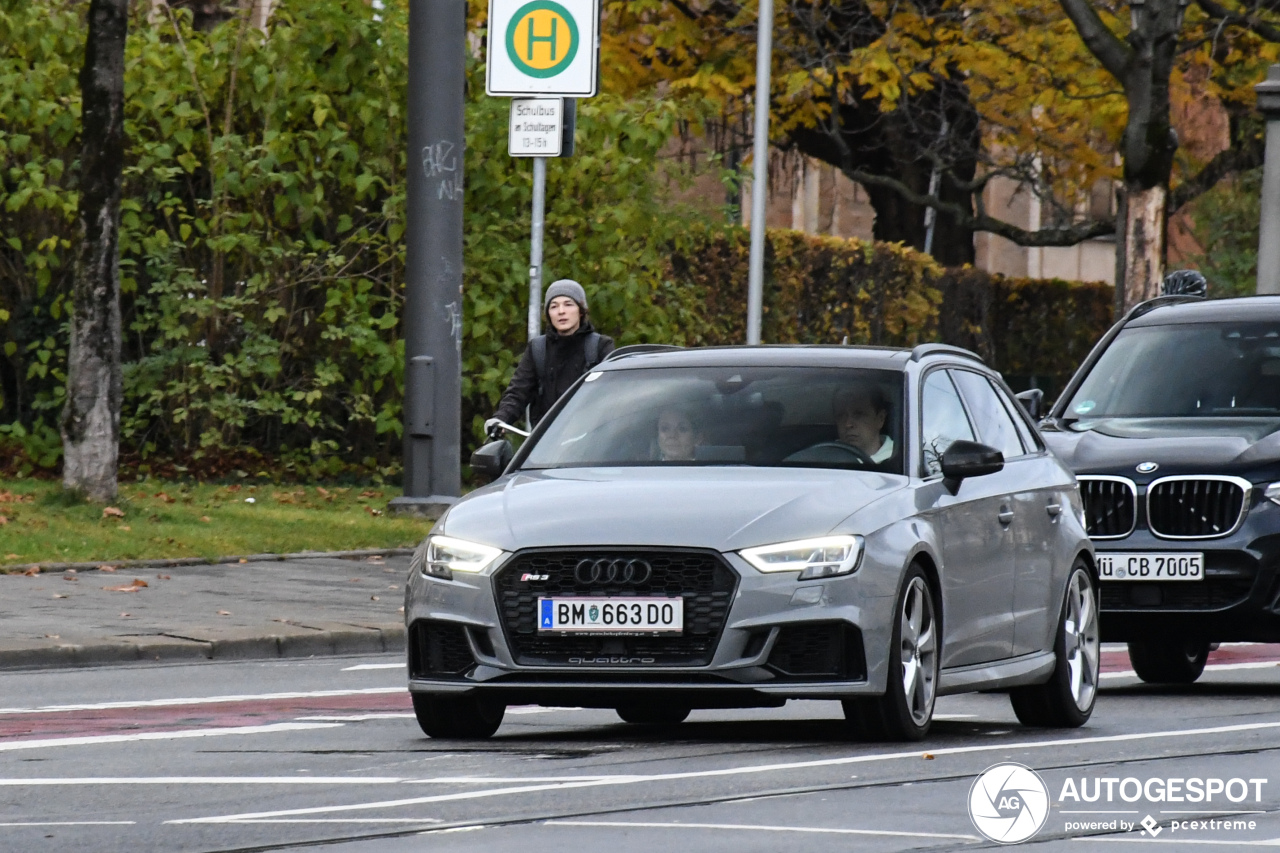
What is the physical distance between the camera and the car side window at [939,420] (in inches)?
410

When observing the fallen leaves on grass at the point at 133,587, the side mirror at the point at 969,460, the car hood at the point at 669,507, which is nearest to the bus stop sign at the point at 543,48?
the fallen leaves on grass at the point at 133,587

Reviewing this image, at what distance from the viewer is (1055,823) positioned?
302 inches

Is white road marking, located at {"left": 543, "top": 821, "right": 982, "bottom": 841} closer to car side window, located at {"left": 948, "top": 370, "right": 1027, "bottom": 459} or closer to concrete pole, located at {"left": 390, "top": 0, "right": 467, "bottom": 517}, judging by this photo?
car side window, located at {"left": 948, "top": 370, "right": 1027, "bottom": 459}

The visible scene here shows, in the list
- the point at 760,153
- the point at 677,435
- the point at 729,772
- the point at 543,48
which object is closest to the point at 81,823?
the point at 729,772

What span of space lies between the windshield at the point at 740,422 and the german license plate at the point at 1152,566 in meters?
2.69

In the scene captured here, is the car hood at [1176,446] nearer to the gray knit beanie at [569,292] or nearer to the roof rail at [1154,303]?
the roof rail at [1154,303]

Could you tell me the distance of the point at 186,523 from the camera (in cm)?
1898

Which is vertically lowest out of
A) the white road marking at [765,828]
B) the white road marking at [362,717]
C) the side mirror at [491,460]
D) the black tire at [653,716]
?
the white road marking at [362,717]

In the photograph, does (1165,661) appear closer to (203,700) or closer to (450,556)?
(203,700)

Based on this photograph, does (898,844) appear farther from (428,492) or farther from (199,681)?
(428,492)

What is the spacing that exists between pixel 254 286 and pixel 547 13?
5.78m

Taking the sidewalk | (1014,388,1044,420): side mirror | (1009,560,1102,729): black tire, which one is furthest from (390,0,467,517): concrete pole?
(1009,560,1102,729): black tire

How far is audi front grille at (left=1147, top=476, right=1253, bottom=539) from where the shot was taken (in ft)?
41.6

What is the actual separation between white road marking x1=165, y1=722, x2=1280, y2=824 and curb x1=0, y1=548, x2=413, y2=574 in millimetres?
7993
